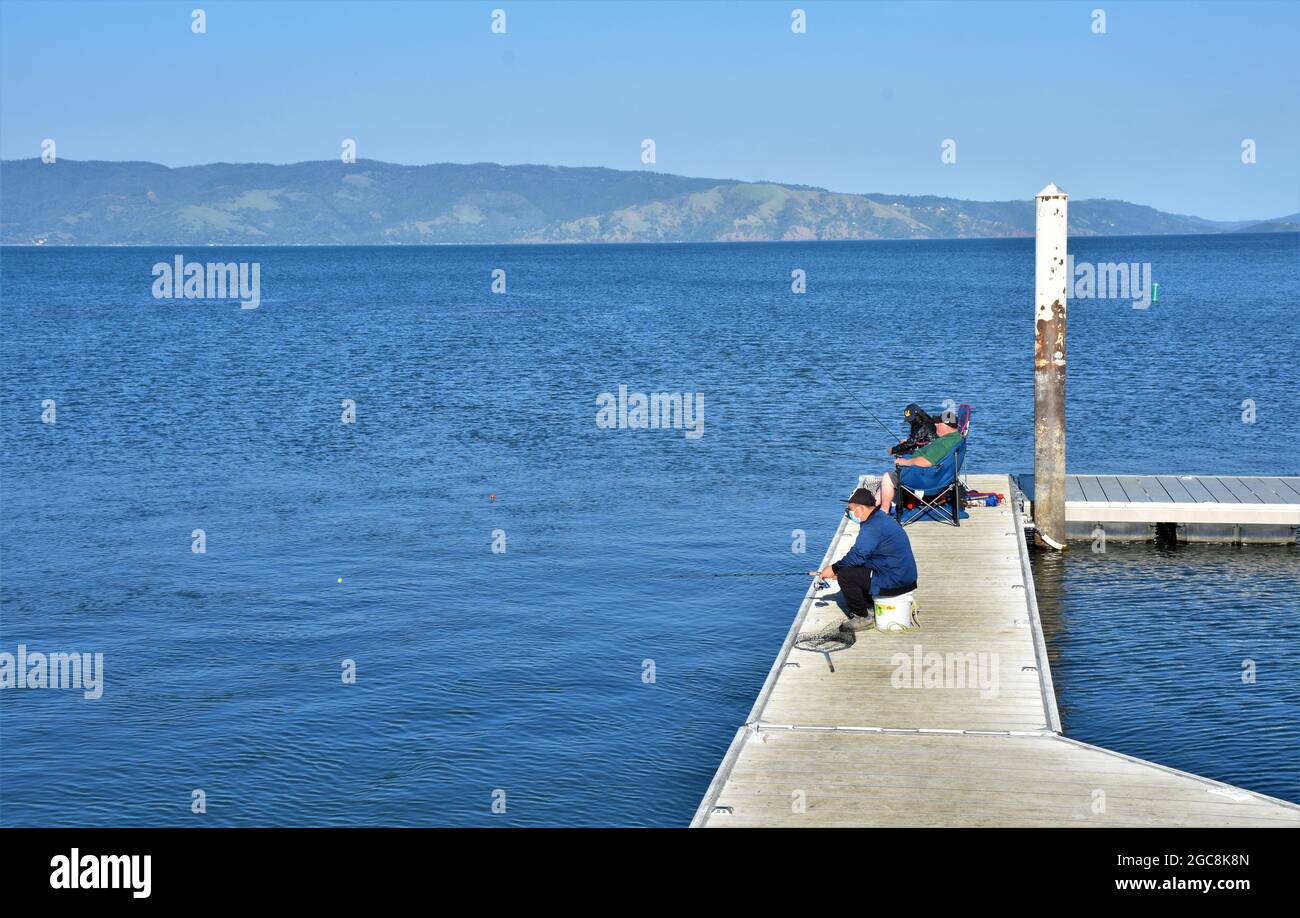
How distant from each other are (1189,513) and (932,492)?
4.06 metres

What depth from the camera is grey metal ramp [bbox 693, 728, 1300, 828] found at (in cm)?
945

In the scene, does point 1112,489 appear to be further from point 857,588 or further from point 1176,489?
point 857,588

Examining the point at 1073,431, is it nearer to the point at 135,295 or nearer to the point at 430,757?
the point at 430,757

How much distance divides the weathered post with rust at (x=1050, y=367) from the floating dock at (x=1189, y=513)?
46 centimetres

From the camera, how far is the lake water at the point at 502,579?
13.8 m

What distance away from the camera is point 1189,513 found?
20.8 metres

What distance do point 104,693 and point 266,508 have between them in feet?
34.7

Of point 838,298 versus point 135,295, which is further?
point 135,295

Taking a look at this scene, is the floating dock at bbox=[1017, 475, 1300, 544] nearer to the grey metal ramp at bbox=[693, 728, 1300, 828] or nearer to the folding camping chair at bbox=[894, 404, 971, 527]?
the folding camping chair at bbox=[894, 404, 971, 527]

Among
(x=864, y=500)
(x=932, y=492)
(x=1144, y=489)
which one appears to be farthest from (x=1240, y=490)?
(x=864, y=500)

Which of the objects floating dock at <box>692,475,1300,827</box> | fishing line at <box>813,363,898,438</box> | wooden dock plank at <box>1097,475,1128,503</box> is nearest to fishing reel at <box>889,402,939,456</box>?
wooden dock plank at <box>1097,475,1128,503</box>

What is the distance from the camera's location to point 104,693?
1619 centimetres

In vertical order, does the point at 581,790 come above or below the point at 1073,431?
below

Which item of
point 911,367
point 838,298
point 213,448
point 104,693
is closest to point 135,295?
point 838,298
